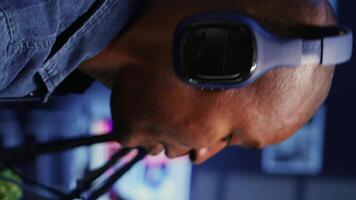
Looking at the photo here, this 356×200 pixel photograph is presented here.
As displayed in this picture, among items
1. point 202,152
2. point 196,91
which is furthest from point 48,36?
point 202,152

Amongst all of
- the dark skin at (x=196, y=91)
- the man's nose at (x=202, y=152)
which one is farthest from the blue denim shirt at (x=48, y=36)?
the man's nose at (x=202, y=152)

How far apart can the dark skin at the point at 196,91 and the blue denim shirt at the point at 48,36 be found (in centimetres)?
4

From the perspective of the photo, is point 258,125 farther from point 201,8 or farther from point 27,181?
point 27,181

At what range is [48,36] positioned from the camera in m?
0.49

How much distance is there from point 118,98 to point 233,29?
0.17 metres

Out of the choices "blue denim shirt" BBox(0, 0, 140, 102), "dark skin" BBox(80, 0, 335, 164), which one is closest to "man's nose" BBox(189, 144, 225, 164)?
"dark skin" BBox(80, 0, 335, 164)

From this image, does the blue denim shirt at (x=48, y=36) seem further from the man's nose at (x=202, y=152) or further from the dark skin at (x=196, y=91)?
the man's nose at (x=202, y=152)

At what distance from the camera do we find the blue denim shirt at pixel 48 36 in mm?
457

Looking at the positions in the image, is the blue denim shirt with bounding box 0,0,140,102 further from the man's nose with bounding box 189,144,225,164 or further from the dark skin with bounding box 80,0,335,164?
the man's nose with bounding box 189,144,225,164

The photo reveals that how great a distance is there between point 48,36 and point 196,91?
0.18 m

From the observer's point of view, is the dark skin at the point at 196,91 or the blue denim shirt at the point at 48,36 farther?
the dark skin at the point at 196,91

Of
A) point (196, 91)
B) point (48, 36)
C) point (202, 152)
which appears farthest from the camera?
point (202, 152)

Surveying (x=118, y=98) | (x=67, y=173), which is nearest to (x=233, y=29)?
(x=118, y=98)

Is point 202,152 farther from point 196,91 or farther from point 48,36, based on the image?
point 48,36
